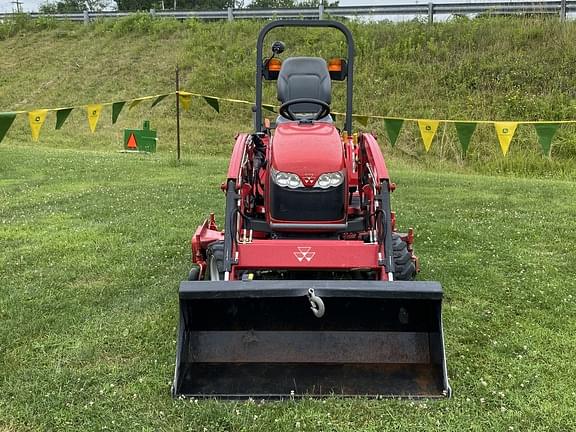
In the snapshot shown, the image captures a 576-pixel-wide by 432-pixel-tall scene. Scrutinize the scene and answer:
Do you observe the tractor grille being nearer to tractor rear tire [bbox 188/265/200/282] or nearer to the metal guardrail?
tractor rear tire [bbox 188/265/200/282]

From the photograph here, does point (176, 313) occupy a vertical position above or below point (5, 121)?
below

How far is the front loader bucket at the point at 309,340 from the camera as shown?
3162 millimetres

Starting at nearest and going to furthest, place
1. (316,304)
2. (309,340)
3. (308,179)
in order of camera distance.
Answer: (316,304)
(309,340)
(308,179)

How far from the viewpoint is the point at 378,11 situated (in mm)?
19031

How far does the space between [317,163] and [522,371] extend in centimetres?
174

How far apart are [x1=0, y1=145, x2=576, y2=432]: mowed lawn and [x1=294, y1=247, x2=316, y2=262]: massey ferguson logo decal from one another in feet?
3.04

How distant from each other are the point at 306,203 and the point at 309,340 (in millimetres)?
1042

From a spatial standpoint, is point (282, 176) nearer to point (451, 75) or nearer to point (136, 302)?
point (136, 302)

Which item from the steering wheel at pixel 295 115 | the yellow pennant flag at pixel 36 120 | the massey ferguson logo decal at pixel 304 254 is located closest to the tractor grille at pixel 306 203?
the massey ferguson logo decal at pixel 304 254

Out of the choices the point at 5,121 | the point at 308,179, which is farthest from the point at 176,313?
the point at 5,121

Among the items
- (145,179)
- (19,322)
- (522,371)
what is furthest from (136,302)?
(145,179)

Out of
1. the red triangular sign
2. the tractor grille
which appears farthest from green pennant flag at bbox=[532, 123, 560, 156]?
the red triangular sign

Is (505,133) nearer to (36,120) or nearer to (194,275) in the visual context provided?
(194,275)

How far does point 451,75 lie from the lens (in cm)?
1519
